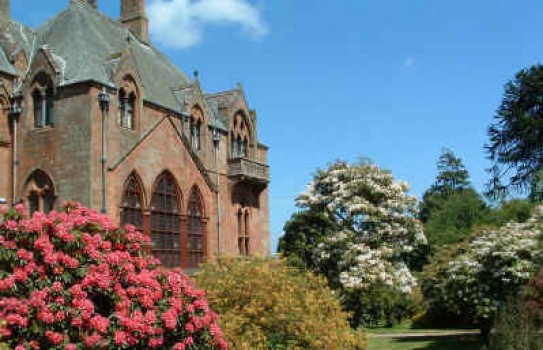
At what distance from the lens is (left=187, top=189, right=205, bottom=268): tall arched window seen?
34000 mm

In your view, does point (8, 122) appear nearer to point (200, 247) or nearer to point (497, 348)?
point (200, 247)

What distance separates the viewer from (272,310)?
14.7 meters

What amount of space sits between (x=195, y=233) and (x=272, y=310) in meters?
20.3

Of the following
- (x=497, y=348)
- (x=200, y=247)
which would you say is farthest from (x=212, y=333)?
(x=200, y=247)

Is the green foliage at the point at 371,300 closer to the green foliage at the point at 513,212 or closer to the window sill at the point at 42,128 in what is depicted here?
the green foliage at the point at 513,212

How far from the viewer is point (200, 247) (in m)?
34.9

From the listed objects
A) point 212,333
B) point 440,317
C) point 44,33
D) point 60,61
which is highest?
point 44,33

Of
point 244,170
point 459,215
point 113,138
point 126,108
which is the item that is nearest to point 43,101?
point 113,138

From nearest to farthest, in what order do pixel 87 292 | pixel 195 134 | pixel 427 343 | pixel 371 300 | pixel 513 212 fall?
pixel 87 292 < pixel 427 343 < pixel 371 300 < pixel 195 134 < pixel 513 212

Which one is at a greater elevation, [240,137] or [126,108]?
[240,137]

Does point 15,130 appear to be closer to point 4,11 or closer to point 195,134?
point 4,11

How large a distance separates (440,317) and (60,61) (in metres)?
31.6

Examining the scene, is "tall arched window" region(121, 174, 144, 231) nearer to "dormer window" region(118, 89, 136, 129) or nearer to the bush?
"dormer window" region(118, 89, 136, 129)

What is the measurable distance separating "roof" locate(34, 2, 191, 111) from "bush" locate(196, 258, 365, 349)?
1492cm
